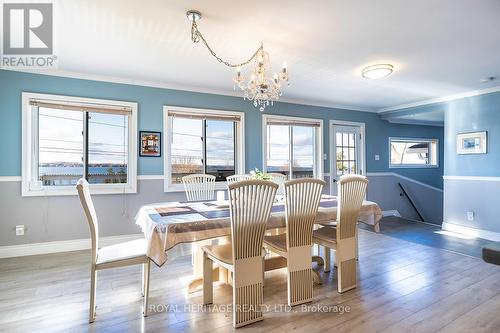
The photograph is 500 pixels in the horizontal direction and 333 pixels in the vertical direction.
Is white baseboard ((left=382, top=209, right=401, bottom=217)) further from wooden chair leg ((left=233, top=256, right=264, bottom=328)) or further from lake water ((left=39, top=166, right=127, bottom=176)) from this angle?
lake water ((left=39, top=166, right=127, bottom=176))

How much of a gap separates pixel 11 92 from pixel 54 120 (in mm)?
543

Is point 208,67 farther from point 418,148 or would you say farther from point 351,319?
point 418,148

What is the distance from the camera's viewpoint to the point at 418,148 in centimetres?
733

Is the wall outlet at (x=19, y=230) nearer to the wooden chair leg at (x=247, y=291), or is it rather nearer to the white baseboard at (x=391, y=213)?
the wooden chair leg at (x=247, y=291)

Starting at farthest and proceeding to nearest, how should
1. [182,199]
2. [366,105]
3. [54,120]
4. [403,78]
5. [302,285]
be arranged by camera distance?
1. [366,105]
2. [182,199]
3. [403,78]
4. [54,120]
5. [302,285]

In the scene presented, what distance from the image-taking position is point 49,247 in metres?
3.66

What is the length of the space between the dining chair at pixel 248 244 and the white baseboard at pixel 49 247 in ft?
8.39

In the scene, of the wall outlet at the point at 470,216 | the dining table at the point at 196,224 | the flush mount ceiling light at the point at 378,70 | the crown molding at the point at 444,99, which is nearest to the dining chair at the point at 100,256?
the dining table at the point at 196,224

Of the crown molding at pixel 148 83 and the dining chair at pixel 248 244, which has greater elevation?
the crown molding at pixel 148 83

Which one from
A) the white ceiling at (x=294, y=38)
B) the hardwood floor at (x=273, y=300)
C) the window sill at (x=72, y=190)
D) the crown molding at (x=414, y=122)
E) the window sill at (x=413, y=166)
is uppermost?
the white ceiling at (x=294, y=38)

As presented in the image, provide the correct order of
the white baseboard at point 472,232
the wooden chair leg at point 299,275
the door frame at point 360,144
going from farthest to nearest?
the door frame at point 360,144 < the white baseboard at point 472,232 < the wooden chair leg at point 299,275

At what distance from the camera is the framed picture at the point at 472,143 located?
457 centimetres

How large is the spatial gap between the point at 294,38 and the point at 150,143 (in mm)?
2643

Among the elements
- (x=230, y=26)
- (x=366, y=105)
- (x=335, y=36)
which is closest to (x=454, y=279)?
(x=335, y=36)
